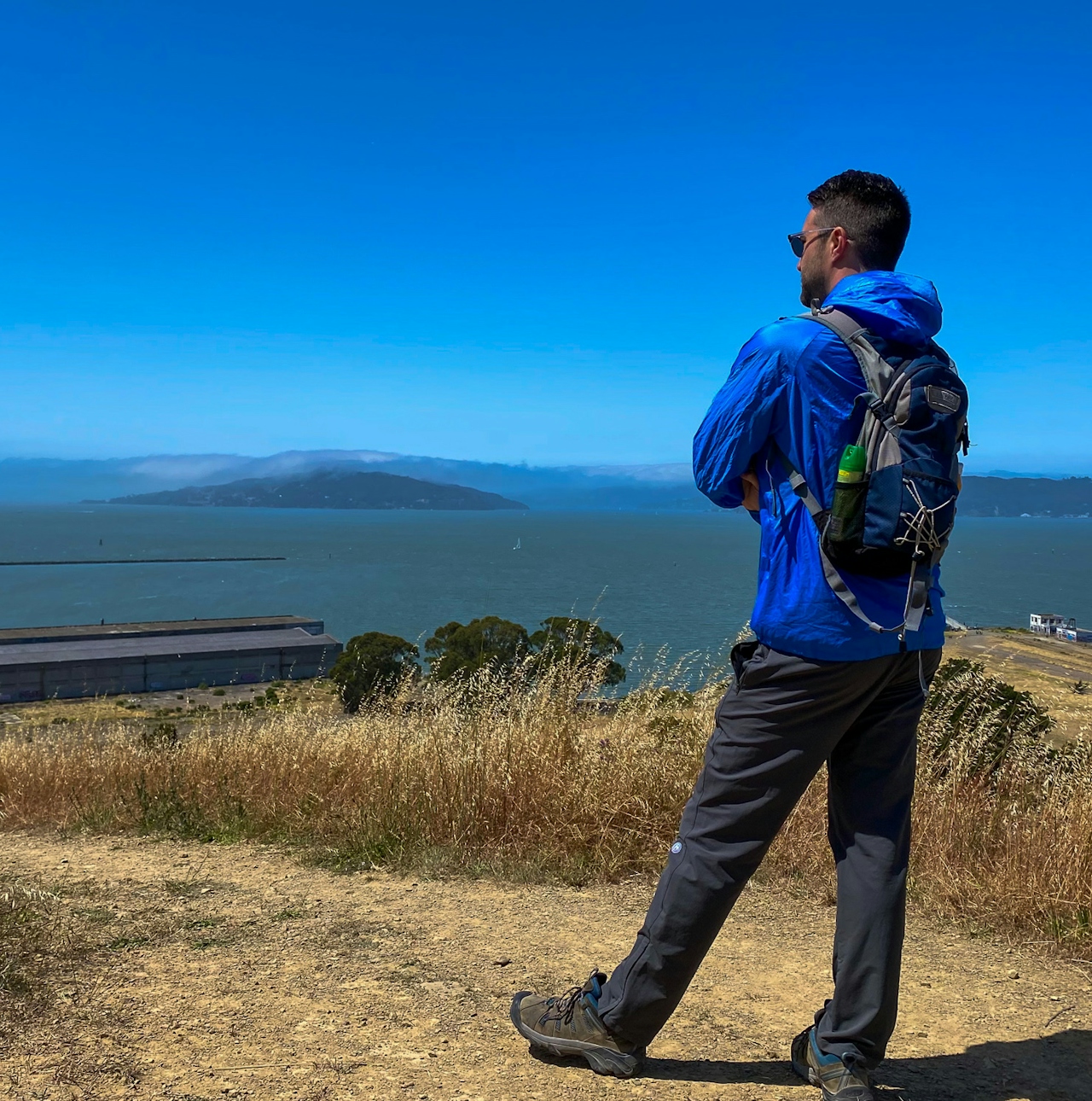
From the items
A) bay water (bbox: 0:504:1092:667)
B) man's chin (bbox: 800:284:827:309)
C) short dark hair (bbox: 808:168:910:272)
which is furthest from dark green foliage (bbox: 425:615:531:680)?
short dark hair (bbox: 808:168:910:272)

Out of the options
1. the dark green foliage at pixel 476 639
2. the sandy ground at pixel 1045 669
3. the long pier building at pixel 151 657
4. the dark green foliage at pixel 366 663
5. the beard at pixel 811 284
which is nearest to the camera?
the beard at pixel 811 284

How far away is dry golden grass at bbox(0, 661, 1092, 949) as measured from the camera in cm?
328

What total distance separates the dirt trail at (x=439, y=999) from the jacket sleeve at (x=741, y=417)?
4.56 feet

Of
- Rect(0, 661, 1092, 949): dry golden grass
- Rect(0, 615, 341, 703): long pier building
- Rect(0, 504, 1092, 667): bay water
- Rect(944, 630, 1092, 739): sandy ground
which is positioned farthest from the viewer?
Rect(0, 504, 1092, 667): bay water

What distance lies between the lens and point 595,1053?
2.16 metres

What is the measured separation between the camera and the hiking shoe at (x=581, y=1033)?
2148 mm

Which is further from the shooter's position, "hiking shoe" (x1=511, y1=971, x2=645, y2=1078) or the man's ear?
"hiking shoe" (x1=511, y1=971, x2=645, y2=1078)

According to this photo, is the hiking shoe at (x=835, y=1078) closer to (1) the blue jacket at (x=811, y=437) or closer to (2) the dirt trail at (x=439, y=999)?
(2) the dirt trail at (x=439, y=999)

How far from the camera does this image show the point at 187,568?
404 feet

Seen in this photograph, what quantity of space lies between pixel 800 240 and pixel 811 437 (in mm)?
508

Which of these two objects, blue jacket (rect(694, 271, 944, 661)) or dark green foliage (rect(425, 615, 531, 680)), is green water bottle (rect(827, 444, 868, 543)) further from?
dark green foliage (rect(425, 615, 531, 680))

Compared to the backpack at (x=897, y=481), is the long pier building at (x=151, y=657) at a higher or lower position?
lower

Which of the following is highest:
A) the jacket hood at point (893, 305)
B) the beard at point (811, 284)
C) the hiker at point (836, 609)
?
the beard at point (811, 284)

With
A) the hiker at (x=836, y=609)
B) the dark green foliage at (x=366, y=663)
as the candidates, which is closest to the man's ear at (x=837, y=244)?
the hiker at (x=836, y=609)
